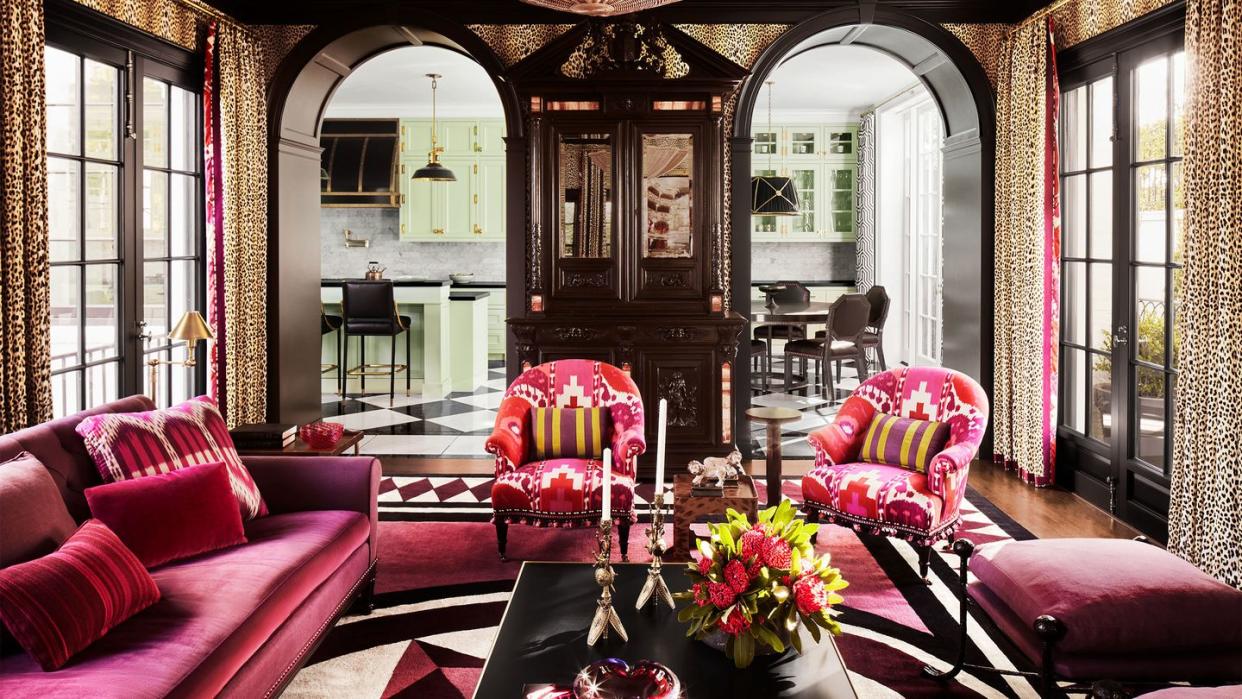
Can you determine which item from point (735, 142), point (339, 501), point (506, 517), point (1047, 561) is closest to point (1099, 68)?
point (735, 142)

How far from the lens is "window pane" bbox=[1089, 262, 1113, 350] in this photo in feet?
16.5

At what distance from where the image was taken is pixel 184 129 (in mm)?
5488

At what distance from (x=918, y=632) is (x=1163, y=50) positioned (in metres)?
3.10

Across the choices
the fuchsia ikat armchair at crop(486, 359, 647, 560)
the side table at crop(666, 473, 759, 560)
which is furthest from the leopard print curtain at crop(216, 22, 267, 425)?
the side table at crop(666, 473, 759, 560)

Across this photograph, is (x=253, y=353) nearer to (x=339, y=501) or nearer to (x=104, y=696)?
(x=339, y=501)

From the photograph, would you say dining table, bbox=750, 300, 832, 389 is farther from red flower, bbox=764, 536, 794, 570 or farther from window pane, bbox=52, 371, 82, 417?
red flower, bbox=764, 536, 794, 570

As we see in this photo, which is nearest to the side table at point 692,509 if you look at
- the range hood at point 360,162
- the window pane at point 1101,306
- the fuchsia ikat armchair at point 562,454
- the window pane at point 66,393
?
the fuchsia ikat armchair at point 562,454

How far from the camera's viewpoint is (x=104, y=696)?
1943mm

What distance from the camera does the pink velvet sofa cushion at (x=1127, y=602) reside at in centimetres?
245

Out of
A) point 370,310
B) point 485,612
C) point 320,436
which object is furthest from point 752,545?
point 370,310

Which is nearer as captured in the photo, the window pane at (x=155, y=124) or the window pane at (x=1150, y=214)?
the window pane at (x=1150, y=214)

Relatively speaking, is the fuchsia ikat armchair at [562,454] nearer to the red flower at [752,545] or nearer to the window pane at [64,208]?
the red flower at [752,545]

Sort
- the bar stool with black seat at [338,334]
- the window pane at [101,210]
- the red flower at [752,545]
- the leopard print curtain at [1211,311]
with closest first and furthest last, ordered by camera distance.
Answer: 1. the red flower at [752,545]
2. the leopard print curtain at [1211,311]
3. the window pane at [101,210]
4. the bar stool with black seat at [338,334]

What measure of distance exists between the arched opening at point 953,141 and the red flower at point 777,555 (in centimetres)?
372
